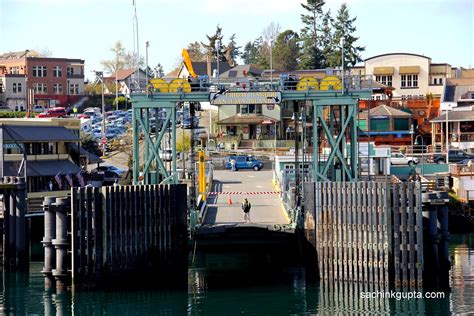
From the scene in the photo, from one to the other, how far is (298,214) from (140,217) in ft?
23.9

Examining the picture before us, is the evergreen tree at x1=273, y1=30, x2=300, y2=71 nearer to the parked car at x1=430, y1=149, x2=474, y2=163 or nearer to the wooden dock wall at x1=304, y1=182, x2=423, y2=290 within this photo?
the parked car at x1=430, y1=149, x2=474, y2=163

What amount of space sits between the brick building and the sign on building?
92.4 metres

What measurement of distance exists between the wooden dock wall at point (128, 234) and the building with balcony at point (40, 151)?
858 inches

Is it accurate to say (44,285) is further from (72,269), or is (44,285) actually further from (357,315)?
(357,315)

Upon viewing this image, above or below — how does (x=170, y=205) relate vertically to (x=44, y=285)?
above

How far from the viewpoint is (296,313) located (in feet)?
135

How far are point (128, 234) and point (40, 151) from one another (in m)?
32.0

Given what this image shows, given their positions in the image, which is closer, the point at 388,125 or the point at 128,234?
the point at 128,234

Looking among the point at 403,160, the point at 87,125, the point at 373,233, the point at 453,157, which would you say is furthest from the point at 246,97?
the point at 87,125

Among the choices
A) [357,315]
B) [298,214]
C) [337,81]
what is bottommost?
[357,315]

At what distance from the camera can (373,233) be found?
43.4 metres

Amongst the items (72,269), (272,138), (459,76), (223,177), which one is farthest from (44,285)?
(459,76)

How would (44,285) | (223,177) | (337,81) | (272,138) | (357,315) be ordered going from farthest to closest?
1. (272,138)
2. (223,177)
3. (337,81)
4. (44,285)
5. (357,315)

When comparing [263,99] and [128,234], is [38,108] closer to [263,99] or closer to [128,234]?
[263,99]
